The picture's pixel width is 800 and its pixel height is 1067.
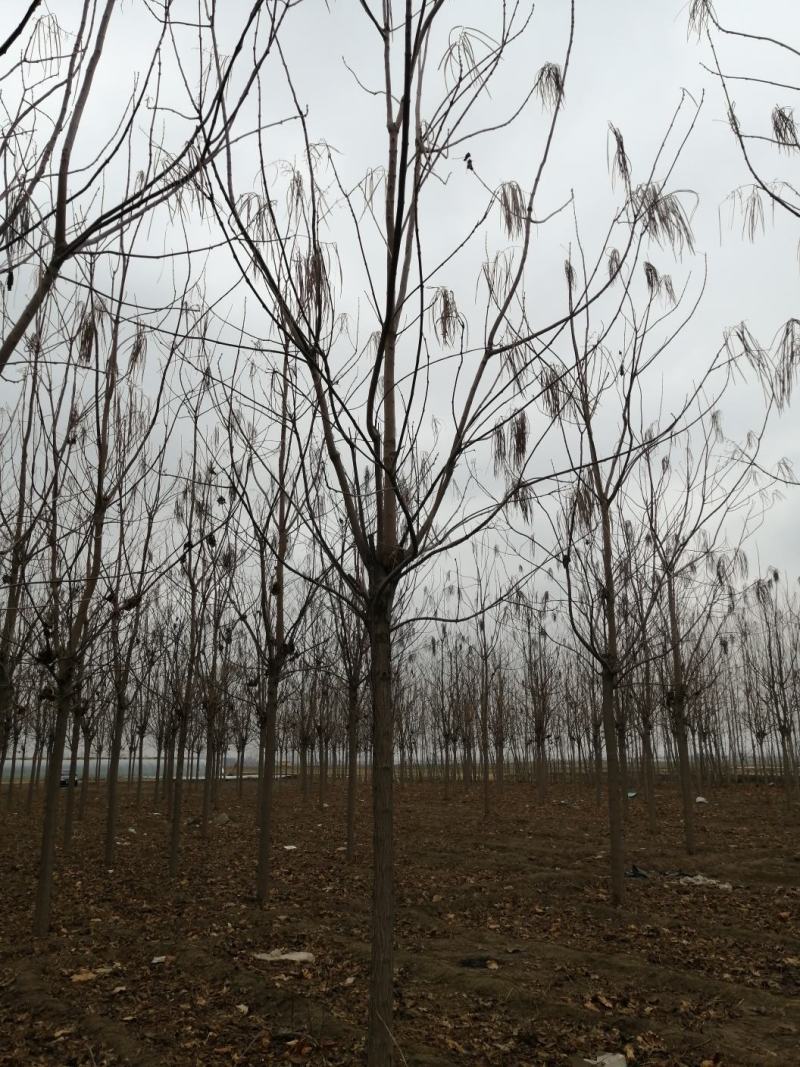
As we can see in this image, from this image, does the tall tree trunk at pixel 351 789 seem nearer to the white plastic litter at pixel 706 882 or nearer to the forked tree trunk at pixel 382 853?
the white plastic litter at pixel 706 882

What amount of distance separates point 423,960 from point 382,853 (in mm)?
3183

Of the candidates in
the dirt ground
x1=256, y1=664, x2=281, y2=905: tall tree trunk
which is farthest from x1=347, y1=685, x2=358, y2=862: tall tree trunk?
x1=256, y1=664, x2=281, y2=905: tall tree trunk

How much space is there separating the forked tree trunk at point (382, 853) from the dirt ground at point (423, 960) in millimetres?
578

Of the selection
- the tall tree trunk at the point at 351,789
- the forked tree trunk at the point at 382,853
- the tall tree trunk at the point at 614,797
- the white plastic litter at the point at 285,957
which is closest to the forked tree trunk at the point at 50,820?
the white plastic litter at the point at 285,957

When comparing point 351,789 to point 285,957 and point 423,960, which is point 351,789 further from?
point 423,960

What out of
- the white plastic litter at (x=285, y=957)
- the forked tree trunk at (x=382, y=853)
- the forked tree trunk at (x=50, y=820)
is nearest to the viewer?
the forked tree trunk at (x=382, y=853)

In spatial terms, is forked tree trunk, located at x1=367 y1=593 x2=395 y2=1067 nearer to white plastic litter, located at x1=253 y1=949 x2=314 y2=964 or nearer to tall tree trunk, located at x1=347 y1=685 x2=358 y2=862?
white plastic litter, located at x1=253 y1=949 x2=314 y2=964

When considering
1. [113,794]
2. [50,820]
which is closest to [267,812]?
[50,820]

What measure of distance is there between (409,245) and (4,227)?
1.48 meters

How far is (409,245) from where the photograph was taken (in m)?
2.90

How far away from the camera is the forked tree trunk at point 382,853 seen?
2.45 metres

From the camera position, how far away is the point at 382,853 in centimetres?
256

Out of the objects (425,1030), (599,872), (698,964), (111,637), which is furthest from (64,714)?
(599,872)

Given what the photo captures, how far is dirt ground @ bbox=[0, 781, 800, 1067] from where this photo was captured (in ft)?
12.8
